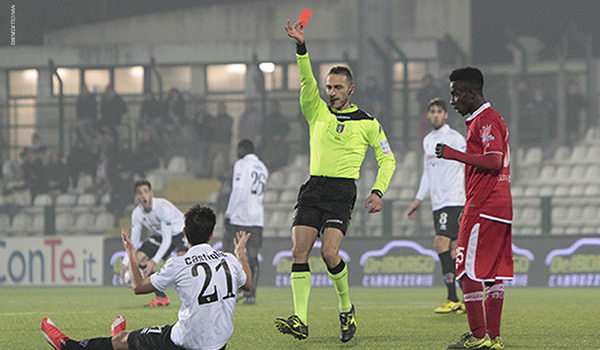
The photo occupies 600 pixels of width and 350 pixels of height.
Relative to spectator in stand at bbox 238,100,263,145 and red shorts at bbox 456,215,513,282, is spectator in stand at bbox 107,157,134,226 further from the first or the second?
red shorts at bbox 456,215,513,282

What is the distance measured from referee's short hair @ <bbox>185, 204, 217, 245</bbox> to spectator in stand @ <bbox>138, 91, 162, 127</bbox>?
15866mm

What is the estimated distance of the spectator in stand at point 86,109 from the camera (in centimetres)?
2127

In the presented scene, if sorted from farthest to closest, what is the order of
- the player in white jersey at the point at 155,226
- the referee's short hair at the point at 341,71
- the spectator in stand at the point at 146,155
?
the spectator in stand at the point at 146,155
the player in white jersey at the point at 155,226
the referee's short hair at the point at 341,71

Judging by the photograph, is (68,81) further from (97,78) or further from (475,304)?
(475,304)

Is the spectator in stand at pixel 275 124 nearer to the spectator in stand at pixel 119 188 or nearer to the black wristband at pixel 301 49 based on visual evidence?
the spectator in stand at pixel 119 188

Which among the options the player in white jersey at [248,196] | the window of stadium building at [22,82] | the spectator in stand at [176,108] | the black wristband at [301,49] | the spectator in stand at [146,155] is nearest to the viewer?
the black wristband at [301,49]

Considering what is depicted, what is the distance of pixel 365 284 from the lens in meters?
17.8

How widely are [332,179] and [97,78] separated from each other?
694 inches

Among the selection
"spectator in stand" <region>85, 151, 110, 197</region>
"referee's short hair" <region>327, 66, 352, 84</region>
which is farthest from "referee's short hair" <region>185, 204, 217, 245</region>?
"spectator in stand" <region>85, 151, 110, 197</region>

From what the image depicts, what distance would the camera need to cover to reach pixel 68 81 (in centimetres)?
2256

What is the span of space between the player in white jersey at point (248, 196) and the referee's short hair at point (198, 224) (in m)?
6.99

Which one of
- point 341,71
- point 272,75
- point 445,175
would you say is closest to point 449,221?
point 445,175

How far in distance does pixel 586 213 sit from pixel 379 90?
4.88 meters

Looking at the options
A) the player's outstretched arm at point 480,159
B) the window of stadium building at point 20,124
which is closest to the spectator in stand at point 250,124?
the window of stadium building at point 20,124
